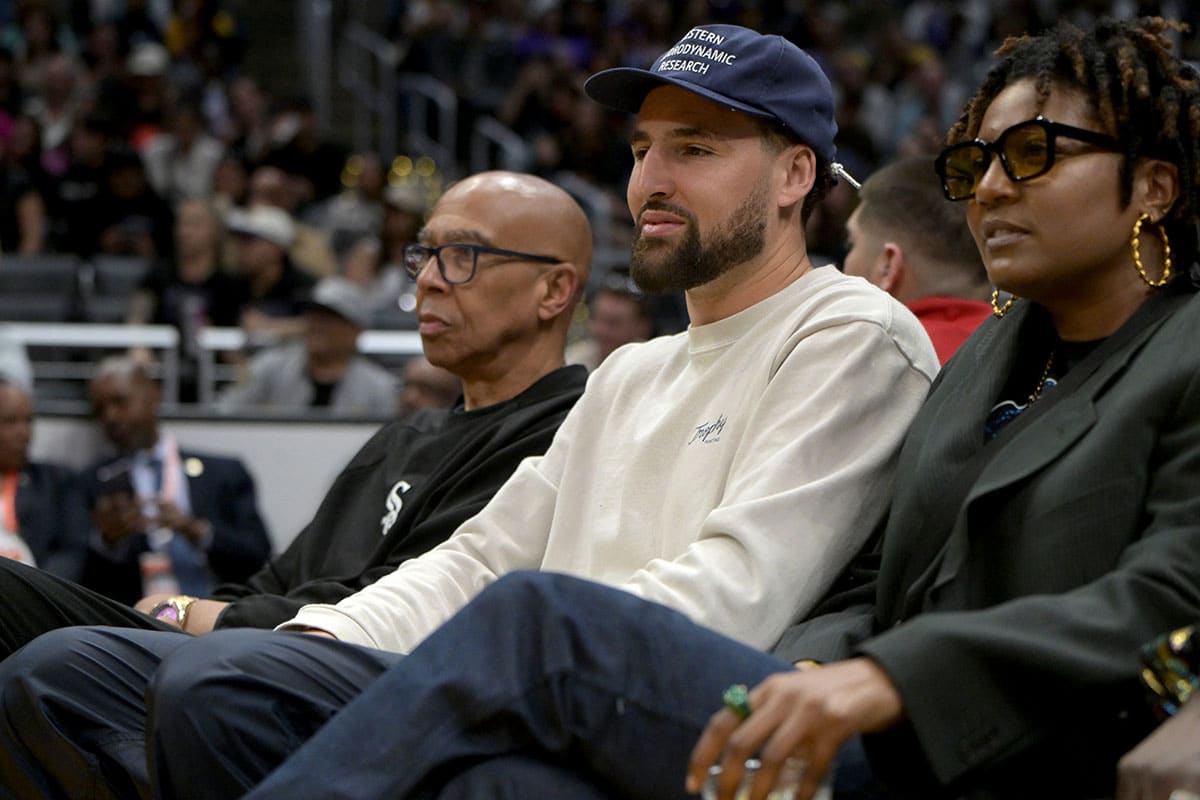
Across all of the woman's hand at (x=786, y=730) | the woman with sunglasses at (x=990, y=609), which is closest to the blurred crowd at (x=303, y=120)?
the woman with sunglasses at (x=990, y=609)

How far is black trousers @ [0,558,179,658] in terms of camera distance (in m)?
2.88

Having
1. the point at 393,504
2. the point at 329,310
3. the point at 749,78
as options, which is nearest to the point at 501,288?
the point at 393,504

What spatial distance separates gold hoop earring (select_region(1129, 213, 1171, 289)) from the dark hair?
137 cm

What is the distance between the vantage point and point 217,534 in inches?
243

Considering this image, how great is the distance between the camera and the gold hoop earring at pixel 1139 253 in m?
2.29

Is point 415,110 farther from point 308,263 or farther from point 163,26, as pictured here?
point 308,263

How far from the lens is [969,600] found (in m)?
2.16

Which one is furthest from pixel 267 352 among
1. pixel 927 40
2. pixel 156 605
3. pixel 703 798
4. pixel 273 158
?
pixel 927 40

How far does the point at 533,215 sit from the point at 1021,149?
157 centimetres

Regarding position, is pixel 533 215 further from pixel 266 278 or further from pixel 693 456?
pixel 266 278

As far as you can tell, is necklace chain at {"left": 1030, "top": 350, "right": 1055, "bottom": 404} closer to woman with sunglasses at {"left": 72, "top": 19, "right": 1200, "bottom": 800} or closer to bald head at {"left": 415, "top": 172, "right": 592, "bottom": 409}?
woman with sunglasses at {"left": 72, "top": 19, "right": 1200, "bottom": 800}

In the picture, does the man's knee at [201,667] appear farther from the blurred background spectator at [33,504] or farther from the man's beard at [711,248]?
the blurred background spectator at [33,504]

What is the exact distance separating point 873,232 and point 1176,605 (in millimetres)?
1926

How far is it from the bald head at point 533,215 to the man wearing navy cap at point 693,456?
76 centimetres
